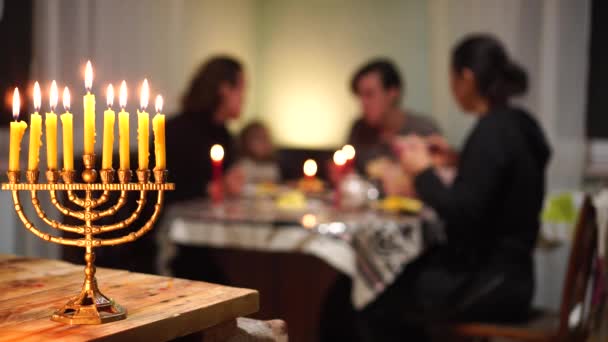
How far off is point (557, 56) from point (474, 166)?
6.45 feet

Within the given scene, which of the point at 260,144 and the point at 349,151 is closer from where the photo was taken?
the point at 349,151

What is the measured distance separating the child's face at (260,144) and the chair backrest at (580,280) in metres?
3.59

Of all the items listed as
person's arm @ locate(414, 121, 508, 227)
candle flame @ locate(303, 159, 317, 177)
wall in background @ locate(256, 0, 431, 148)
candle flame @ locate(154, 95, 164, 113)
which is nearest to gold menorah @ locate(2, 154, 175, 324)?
candle flame @ locate(154, 95, 164, 113)

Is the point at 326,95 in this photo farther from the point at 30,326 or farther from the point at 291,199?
the point at 30,326

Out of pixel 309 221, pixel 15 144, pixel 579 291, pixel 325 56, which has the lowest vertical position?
pixel 579 291

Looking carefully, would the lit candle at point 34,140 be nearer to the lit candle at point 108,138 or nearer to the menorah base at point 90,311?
the lit candle at point 108,138

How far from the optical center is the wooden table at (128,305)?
1267mm

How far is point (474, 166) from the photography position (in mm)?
3371

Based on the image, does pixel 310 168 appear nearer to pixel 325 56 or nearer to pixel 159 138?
pixel 325 56

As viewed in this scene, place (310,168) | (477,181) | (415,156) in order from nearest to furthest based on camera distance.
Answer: (477,181), (310,168), (415,156)

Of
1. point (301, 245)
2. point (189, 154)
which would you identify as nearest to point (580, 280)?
point (301, 245)

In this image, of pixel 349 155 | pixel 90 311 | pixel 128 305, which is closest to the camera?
pixel 90 311

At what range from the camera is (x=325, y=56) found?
6.06 m

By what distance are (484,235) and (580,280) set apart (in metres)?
0.82
